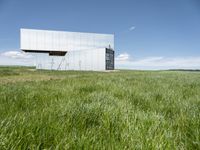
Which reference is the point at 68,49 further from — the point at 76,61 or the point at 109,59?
the point at 109,59

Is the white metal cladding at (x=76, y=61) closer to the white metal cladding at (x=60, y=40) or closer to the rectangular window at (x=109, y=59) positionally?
the rectangular window at (x=109, y=59)

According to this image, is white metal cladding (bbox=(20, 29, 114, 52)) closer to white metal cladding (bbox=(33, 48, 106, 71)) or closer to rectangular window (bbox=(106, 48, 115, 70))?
white metal cladding (bbox=(33, 48, 106, 71))

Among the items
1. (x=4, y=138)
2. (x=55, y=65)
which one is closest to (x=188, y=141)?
(x=4, y=138)

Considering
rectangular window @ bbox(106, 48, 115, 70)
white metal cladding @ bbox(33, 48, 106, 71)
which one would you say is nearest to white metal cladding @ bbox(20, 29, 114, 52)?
white metal cladding @ bbox(33, 48, 106, 71)

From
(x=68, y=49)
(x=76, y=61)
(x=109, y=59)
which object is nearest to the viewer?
(x=109, y=59)

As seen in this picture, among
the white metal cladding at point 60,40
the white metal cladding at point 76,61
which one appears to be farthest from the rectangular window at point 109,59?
the white metal cladding at point 60,40

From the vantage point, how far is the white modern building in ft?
200

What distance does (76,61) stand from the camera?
210 ft

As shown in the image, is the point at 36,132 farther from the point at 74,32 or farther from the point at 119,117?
the point at 74,32

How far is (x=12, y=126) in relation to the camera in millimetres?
1726

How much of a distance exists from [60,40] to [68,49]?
199 inches

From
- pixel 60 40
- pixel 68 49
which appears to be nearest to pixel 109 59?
pixel 68 49

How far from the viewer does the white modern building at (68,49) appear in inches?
2397

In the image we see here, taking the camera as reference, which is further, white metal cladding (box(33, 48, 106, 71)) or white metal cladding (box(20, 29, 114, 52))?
white metal cladding (box(20, 29, 114, 52))
